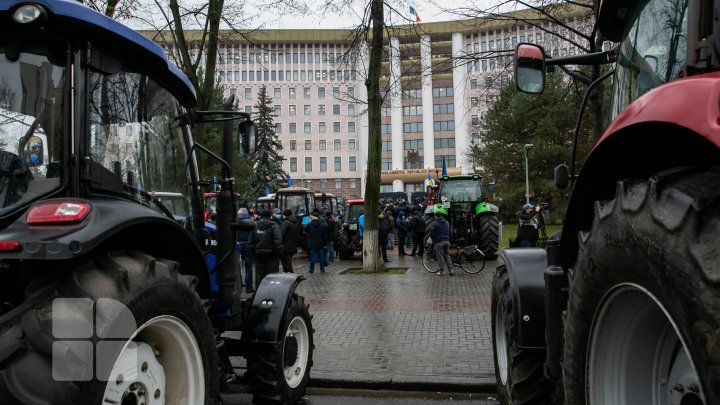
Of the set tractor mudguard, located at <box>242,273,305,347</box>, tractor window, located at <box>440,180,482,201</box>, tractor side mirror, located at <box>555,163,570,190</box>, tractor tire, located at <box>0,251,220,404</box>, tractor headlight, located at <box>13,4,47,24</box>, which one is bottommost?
tractor mudguard, located at <box>242,273,305,347</box>

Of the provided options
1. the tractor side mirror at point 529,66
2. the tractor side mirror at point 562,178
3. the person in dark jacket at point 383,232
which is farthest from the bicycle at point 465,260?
the tractor side mirror at point 529,66

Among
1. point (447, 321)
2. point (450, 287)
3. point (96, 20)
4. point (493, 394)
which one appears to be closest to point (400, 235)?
point (450, 287)

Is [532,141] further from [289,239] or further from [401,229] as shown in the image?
[289,239]

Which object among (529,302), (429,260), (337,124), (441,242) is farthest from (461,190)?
(337,124)

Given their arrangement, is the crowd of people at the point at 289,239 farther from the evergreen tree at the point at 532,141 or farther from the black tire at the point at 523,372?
the evergreen tree at the point at 532,141

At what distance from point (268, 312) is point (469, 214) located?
13700 millimetres

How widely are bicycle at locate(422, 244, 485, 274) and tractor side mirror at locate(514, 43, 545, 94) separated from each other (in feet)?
38.2

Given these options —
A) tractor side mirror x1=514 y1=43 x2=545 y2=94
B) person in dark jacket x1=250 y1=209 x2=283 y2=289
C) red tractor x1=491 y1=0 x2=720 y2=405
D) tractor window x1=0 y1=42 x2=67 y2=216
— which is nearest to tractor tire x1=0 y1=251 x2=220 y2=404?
tractor window x1=0 y1=42 x2=67 y2=216

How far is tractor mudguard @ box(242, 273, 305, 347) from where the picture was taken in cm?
408

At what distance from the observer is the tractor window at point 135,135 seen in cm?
274

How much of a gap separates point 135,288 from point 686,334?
2.06 meters

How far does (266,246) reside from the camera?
37.4 ft

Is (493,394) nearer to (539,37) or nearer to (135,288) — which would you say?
(135,288)

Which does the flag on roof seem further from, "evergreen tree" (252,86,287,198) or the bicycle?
"evergreen tree" (252,86,287,198)
